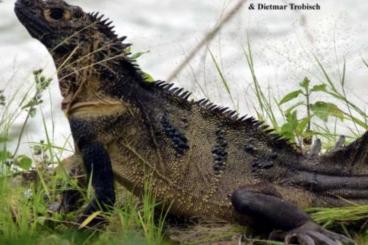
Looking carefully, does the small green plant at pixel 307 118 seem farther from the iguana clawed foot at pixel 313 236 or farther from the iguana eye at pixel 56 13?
the iguana eye at pixel 56 13

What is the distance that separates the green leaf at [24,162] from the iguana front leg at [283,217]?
3.81ft

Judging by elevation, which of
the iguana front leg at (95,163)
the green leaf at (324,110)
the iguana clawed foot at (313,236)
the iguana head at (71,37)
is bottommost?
the iguana clawed foot at (313,236)

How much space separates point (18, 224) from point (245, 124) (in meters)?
1.32

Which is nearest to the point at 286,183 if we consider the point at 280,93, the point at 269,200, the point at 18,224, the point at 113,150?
the point at 269,200

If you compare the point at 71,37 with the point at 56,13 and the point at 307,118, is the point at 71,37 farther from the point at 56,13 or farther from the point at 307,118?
the point at 307,118

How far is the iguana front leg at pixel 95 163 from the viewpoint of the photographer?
6.13 m

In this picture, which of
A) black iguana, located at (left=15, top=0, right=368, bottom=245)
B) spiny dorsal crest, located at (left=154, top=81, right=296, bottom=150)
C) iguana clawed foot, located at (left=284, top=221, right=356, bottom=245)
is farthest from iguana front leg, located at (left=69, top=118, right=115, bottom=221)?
iguana clawed foot, located at (left=284, top=221, right=356, bottom=245)

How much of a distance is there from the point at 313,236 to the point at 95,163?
1.13m

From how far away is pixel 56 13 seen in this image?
21.2ft

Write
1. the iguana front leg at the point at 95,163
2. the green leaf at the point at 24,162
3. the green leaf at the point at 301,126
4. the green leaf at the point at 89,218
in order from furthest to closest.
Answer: the green leaf at the point at 301,126 → the green leaf at the point at 24,162 → the iguana front leg at the point at 95,163 → the green leaf at the point at 89,218

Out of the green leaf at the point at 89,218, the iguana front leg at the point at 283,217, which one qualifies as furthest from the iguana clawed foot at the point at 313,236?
the green leaf at the point at 89,218

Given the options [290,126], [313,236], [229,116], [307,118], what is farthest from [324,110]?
[313,236]

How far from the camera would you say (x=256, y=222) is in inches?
241

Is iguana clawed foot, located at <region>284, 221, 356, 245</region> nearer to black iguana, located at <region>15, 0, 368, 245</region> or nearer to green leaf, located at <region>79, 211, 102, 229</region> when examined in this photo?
black iguana, located at <region>15, 0, 368, 245</region>
